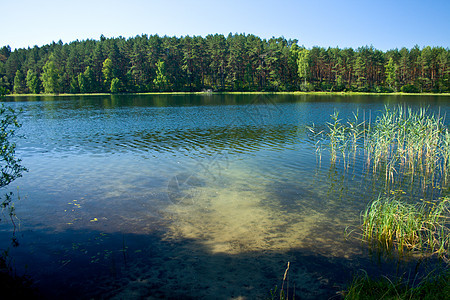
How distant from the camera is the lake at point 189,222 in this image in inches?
278

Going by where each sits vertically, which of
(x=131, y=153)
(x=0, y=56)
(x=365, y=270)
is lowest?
(x=365, y=270)

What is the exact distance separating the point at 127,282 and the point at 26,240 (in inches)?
164

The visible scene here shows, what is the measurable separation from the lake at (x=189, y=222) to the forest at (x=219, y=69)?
9572cm

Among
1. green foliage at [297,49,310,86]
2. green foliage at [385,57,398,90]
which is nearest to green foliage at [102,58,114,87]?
green foliage at [297,49,310,86]

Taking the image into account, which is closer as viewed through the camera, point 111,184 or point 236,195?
point 236,195

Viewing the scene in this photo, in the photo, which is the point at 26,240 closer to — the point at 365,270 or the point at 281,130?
the point at 365,270

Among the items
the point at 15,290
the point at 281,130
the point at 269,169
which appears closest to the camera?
the point at 15,290

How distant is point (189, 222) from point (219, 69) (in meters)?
113

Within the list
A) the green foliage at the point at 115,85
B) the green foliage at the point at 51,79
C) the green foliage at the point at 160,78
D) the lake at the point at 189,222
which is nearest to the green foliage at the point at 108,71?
the green foliage at the point at 115,85

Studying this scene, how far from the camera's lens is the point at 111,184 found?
46.8 feet

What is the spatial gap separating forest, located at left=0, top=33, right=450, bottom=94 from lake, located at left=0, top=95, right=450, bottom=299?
9572cm

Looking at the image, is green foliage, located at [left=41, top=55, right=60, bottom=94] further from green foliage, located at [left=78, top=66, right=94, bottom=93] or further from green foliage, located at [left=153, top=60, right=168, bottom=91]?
green foliage, located at [left=153, top=60, right=168, bottom=91]

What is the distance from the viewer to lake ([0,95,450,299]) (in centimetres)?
706

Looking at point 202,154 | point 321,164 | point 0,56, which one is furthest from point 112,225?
point 0,56
